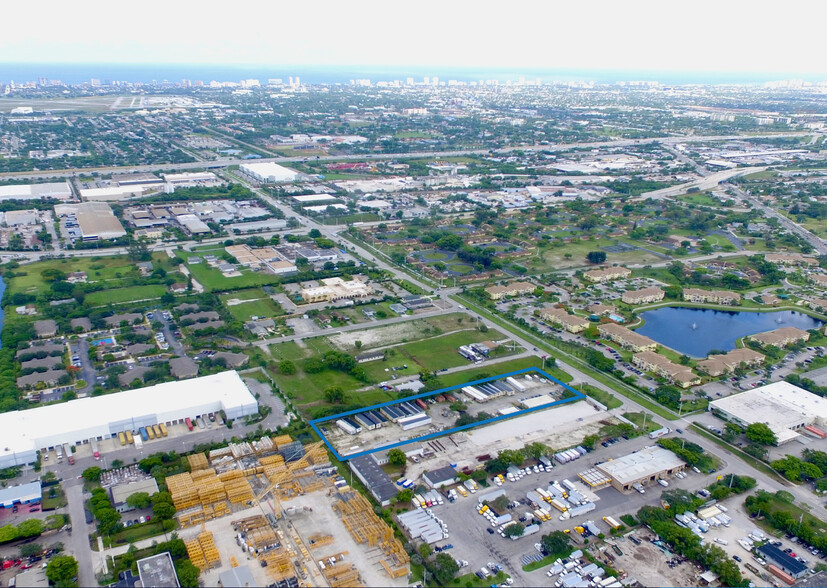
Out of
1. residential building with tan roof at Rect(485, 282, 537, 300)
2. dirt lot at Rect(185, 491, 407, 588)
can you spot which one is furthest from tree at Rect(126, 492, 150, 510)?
residential building with tan roof at Rect(485, 282, 537, 300)

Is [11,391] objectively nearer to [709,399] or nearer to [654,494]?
[654,494]

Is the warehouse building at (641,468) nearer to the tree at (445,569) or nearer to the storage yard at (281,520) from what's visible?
the tree at (445,569)

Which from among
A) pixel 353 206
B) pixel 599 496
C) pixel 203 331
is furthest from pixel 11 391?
pixel 353 206

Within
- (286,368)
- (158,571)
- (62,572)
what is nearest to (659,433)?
(286,368)

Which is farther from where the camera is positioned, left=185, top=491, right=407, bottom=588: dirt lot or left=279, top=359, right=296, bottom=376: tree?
left=279, top=359, right=296, bottom=376: tree

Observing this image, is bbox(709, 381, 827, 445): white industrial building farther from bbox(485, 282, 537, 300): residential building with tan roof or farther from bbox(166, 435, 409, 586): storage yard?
bbox(166, 435, 409, 586): storage yard

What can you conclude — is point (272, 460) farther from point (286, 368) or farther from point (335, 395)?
point (286, 368)
